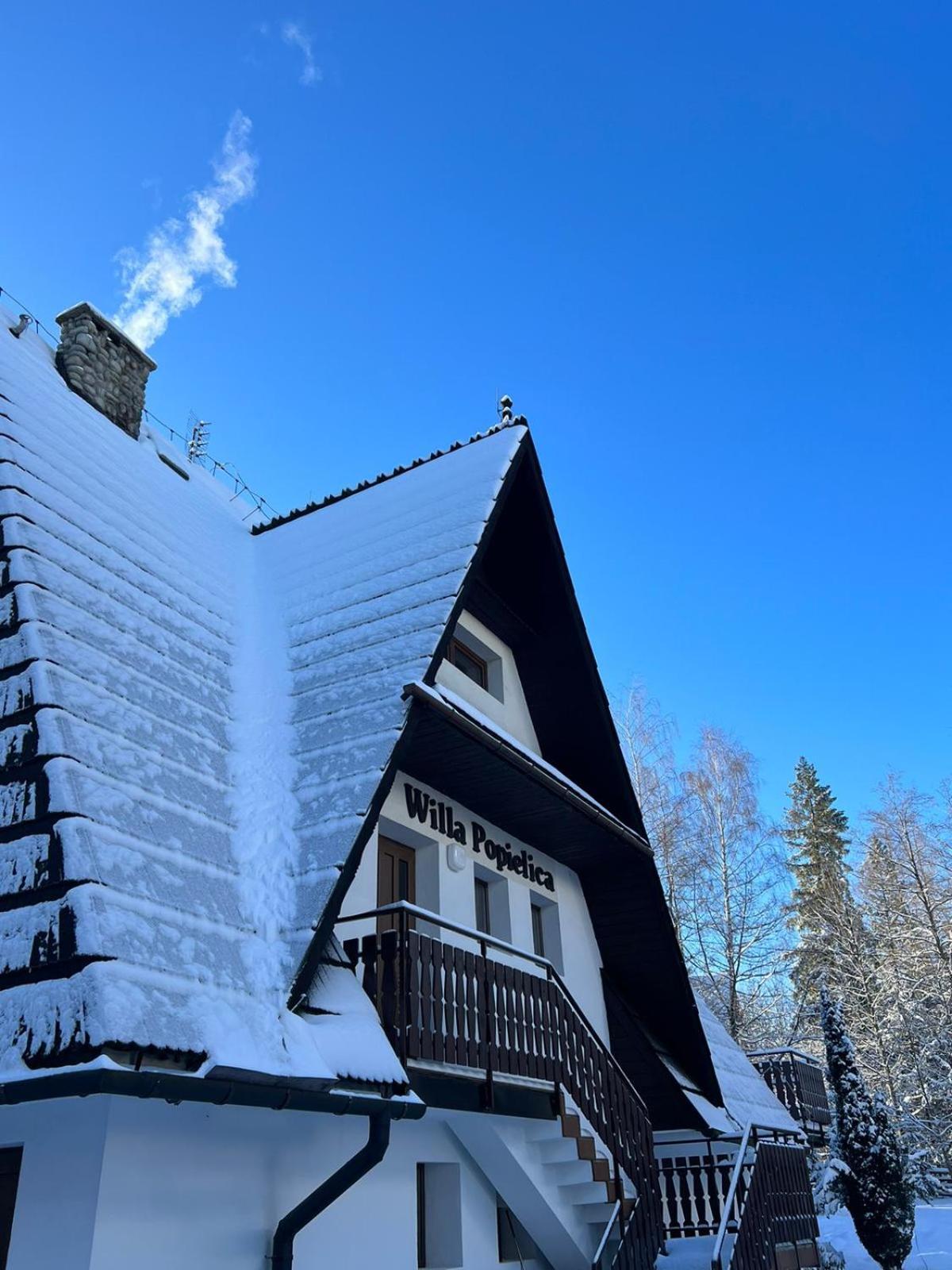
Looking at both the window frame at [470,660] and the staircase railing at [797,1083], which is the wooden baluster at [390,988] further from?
the staircase railing at [797,1083]

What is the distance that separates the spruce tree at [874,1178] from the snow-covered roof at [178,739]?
43.8 feet

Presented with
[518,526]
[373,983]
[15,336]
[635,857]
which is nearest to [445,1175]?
[373,983]

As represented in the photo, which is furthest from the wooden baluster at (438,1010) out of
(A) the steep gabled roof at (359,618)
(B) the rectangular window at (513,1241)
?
(B) the rectangular window at (513,1241)

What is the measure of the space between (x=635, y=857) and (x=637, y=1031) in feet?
8.14

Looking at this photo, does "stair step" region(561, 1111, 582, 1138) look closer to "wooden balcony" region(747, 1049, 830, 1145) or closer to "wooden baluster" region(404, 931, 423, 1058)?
"wooden baluster" region(404, 931, 423, 1058)

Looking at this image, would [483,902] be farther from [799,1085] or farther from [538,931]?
[799,1085]

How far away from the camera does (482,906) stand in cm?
1203

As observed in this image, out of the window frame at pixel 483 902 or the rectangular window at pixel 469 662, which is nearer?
the window frame at pixel 483 902

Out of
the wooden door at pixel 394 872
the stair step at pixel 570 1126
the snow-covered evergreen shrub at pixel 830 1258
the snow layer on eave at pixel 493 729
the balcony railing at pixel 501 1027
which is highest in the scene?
the snow layer on eave at pixel 493 729

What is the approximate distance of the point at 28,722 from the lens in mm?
6113

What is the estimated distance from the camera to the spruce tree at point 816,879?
3400 cm

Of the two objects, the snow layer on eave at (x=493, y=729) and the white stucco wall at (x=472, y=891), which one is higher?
A: the snow layer on eave at (x=493, y=729)

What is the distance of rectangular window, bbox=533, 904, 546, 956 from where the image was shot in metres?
12.9

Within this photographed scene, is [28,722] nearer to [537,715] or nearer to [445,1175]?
[445,1175]
